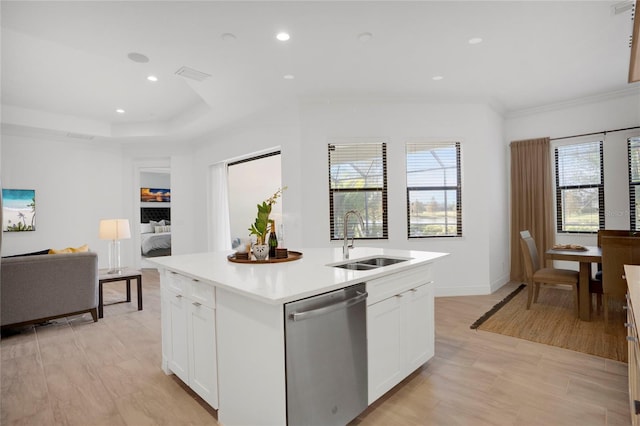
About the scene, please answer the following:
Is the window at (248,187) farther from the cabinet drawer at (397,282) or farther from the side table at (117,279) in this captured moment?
the cabinet drawer at (397,282)

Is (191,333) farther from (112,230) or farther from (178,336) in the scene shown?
(112,230)

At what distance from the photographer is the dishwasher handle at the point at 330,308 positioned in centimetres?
163

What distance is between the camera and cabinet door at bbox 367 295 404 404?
80.6 inches

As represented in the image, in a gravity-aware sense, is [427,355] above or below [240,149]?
below

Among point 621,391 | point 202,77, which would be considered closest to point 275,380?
point 621,391

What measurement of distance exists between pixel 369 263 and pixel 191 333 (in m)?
1.43

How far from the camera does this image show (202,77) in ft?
13.2

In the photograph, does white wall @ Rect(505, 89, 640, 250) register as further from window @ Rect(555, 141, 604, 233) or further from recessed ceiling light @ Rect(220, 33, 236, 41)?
recessed ceiling light @ Rect(220, 33, 236, 41)

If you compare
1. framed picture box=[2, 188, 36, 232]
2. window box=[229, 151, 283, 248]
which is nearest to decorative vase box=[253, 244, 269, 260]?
window box=[229, 151, 283, 248]

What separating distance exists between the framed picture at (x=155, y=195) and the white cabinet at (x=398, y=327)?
25.4 ft

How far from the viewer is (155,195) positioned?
853 cm

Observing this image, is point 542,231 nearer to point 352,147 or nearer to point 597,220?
point 597,220

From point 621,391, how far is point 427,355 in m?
1.26

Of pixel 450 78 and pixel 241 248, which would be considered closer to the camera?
pixel 241 248
